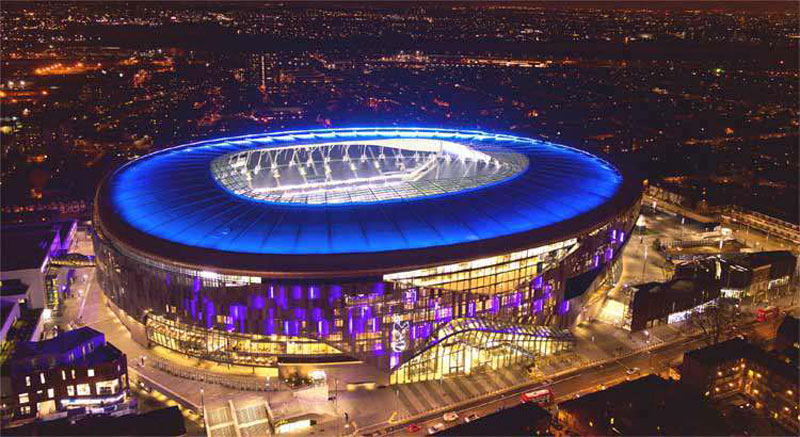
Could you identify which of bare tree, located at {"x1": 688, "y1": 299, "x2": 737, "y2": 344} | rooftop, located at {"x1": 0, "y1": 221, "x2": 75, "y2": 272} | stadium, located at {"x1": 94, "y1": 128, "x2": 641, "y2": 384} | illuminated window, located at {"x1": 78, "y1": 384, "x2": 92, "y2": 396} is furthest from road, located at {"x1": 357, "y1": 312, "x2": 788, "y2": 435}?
rooftop, located at {"x1": 0, "y1": 221, "x2": 75, "y2": 272}

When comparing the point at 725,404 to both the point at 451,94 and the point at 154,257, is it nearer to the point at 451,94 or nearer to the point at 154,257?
the point at 154,257

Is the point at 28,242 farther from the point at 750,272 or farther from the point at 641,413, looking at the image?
the point at 750,272

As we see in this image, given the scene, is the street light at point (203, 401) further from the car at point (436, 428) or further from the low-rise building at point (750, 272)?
the low-rise building at point (750, 272)

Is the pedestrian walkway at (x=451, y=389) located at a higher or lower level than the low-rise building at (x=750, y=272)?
lower

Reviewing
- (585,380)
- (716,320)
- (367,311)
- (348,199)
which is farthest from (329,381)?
(716,320)

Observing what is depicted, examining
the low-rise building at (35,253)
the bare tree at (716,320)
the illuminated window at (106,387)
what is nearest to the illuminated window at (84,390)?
the illuminated window at (106,387)

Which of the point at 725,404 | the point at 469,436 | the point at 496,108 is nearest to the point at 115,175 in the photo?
the point at 469,436
